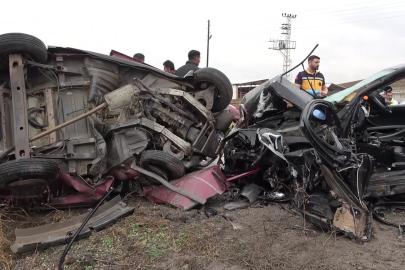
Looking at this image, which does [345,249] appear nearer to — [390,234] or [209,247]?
[390,234]

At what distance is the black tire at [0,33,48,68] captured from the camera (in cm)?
371

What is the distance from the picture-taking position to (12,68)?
12.4ft

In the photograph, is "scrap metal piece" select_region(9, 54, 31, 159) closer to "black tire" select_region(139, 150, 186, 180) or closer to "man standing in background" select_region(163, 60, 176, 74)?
"black tire" select_region(139, 150, 186, 180)

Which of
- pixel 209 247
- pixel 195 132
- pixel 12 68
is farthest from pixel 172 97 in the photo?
pixel 209 247

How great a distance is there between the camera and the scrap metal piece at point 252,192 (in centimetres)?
415

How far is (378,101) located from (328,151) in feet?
5.37

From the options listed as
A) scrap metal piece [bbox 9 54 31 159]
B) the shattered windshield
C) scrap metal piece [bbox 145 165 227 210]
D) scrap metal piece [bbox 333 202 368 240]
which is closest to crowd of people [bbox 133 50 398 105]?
the shattered windshield

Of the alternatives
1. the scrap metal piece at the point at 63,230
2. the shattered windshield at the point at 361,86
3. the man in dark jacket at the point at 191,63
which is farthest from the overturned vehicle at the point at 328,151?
the scrap metal piece at the point at 63,230

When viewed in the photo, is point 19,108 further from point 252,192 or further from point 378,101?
point 378,101

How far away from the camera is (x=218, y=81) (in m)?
4.84

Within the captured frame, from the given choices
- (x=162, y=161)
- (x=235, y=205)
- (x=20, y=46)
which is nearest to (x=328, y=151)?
(x=235, y=205)

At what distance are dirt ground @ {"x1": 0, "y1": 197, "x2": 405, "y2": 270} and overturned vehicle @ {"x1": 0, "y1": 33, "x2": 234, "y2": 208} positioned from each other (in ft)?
2.08

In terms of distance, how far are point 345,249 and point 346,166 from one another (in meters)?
0.67

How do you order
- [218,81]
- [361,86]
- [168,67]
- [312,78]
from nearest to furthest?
[361,86]
[218,81]
[312,78]
[168,67]
